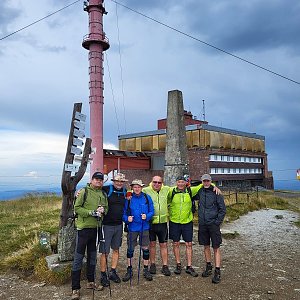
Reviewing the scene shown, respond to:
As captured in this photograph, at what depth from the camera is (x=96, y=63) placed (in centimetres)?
2773

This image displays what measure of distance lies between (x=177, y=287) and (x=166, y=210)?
57.9 inches

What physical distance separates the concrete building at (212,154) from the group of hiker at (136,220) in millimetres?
17641

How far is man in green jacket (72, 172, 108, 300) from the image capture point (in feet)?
17.7

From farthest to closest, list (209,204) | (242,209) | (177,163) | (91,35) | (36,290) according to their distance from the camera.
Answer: (91,35), (242,209), (177,163), (209,204), (36,290)

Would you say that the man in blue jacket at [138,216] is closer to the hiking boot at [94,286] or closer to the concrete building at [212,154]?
the hiking boot at [94,286]

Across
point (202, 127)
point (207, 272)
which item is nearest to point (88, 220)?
point (207, 272)

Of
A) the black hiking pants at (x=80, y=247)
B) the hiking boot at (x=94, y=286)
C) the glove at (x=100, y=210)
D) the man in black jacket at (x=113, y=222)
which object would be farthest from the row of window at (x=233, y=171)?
the glove at (x=100, y=210)

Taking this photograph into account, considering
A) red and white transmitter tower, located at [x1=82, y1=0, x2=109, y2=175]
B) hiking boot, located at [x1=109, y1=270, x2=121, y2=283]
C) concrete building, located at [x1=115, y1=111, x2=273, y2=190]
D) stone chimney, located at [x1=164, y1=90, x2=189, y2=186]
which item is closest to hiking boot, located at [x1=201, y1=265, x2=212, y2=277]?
hiking boot, located at [x1=109, y1=270, x2=121, y2=283]

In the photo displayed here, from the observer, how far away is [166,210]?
6367 mm

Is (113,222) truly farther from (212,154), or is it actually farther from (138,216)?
(212,154)

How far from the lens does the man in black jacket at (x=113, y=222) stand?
5820mm

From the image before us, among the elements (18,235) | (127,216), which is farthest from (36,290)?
(18,235)

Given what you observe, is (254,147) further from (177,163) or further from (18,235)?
(18,235)

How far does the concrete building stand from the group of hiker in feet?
57.9
